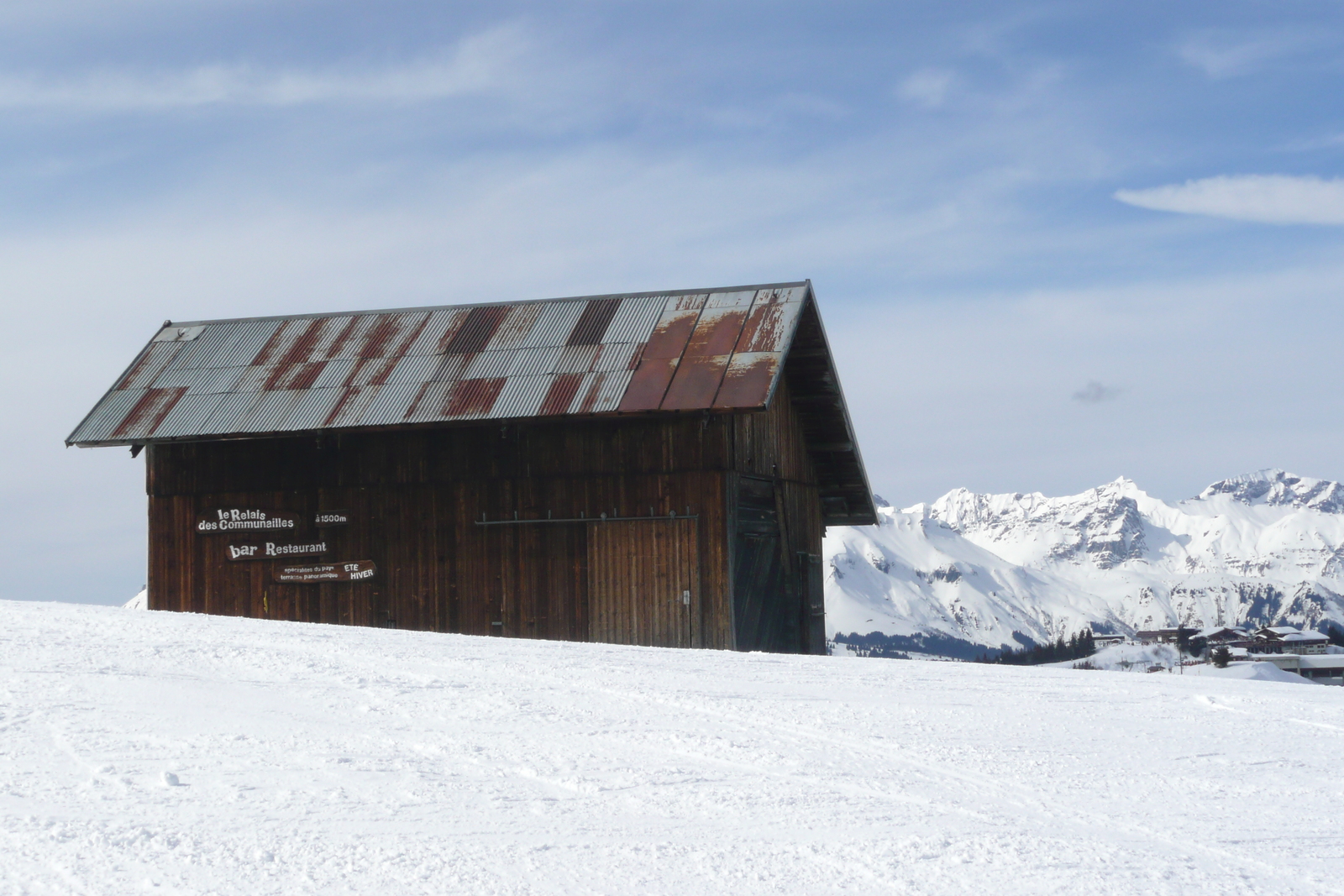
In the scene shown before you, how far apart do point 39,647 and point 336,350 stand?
11.4 m

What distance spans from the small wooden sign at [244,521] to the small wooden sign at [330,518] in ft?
1.30

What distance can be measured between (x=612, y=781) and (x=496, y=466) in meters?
13.7

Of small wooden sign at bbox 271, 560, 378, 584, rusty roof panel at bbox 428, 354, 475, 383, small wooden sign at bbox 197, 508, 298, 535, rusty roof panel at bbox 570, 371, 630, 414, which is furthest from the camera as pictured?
small wooden sign at bbox 197, 508, 298, 535

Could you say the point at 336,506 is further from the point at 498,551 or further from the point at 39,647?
the point at 39,647

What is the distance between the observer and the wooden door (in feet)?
68.6

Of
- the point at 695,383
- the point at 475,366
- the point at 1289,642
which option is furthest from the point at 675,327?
the point at 1289,642

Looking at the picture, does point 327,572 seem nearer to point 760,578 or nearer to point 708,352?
point 760,578

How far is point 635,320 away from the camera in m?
23.0

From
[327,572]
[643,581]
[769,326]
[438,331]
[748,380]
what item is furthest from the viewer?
[438,331]

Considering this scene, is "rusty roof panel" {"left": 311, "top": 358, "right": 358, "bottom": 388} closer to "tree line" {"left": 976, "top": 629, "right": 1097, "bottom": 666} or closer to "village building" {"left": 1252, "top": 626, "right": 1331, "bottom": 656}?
"tree line" {"left": 976, "top": 629, "right": 1097, "bottom": 666}

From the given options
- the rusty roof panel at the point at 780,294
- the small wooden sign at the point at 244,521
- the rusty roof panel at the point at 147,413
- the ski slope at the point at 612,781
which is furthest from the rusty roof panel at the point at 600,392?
the rusty roof panel at the point at 147,413

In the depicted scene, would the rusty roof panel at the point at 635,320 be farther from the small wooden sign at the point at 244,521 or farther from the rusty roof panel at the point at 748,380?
the small wooden sign at the point at 244,521

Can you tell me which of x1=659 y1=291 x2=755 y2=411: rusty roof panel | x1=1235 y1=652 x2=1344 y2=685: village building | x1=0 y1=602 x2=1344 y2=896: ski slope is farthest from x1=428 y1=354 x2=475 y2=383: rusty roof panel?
x1=1235 y1=652 x2=1344 y2=685: village building

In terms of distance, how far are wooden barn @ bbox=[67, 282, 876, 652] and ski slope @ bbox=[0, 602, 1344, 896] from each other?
23.3 feet
